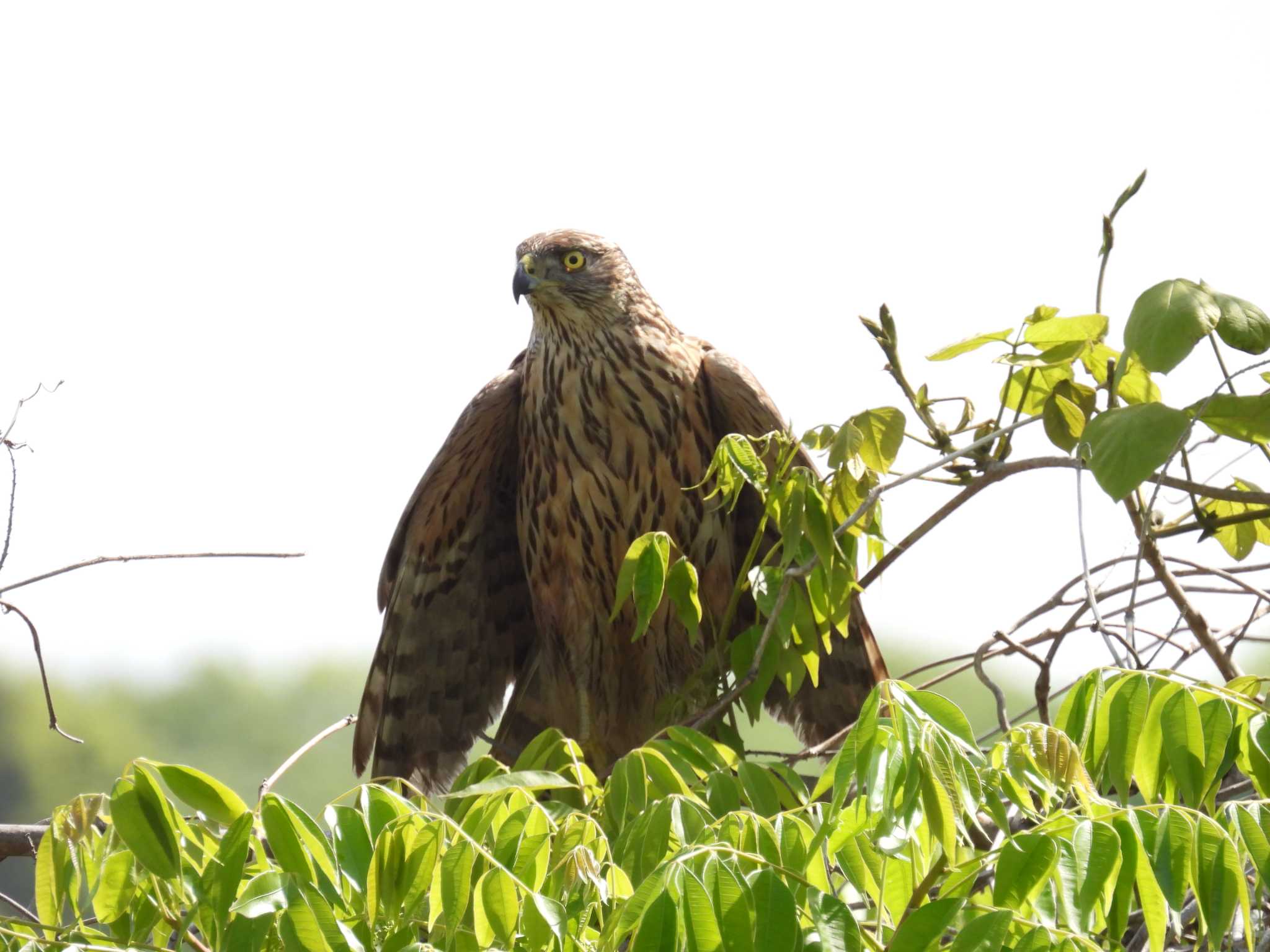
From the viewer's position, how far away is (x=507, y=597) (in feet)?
14.8

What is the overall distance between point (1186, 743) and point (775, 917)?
57 cm

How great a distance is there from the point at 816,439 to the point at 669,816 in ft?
3.18

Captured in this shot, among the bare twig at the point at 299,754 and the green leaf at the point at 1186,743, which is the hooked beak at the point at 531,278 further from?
the green leaf at the point at 1186,743

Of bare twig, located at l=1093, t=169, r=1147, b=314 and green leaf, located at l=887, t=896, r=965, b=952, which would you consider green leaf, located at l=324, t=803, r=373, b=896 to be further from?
bare twig, located at l=1093, t=169, r=1147, b=314

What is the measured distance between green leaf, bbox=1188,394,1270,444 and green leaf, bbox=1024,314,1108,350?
25cm

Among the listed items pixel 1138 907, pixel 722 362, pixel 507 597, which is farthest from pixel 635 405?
pixel 1138 907

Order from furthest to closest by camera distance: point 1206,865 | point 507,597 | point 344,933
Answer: point 507,597 < point 344,933 < point 1206,865

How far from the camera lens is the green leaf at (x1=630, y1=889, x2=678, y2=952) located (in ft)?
4.67

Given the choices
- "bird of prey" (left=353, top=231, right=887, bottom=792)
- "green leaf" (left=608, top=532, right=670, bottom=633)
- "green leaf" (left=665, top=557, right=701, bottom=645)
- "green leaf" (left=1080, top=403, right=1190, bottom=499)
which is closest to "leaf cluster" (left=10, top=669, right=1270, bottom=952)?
"green leaf" (left=1080, top=403, right=1190, bottom=499)

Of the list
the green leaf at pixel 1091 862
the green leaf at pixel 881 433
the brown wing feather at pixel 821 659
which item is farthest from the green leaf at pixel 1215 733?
the brown wing feather at pixel 821 659

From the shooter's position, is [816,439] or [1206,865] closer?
[1206,865]

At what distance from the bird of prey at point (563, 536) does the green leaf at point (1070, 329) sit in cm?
153

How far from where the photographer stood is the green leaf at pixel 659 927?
4.67ft

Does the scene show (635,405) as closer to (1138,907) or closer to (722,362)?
(722,362)
